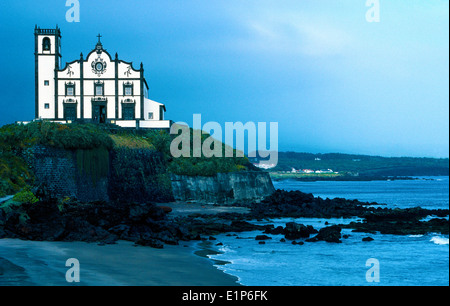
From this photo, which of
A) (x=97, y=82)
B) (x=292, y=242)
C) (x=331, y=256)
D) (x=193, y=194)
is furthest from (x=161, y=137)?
(x=331, y=256)

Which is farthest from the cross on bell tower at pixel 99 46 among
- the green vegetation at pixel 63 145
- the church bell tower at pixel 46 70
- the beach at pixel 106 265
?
the beach at pixel 106 265

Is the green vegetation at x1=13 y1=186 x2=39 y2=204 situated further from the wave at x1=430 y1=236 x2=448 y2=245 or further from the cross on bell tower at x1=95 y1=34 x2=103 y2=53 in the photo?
the cross on bell tower at x1=95 y1=34 x2=103 y2=53

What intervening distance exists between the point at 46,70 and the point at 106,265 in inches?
1870

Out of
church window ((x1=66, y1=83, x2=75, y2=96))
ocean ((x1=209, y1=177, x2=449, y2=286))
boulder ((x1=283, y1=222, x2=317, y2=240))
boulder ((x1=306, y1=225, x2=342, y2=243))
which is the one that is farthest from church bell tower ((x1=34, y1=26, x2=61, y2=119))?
boulder ((x1=306, y1=225, x2=342, y2=243))

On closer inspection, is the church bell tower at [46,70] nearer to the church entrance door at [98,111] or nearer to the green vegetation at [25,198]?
the church entrance door at [98,111]

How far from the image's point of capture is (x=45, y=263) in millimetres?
14109

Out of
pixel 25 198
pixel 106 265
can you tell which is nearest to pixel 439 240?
pixel 106 265

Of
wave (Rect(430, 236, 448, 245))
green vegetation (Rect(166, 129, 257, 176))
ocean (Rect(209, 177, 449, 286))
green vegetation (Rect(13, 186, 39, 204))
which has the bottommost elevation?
wave (Rect(430, 236, 448, 245))

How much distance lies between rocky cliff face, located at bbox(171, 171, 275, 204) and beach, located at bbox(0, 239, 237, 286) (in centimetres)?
2640

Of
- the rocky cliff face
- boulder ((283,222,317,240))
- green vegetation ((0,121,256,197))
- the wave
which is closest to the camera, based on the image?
boulder ((283,222,317,240))

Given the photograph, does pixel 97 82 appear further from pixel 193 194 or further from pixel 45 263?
pixel 45 263

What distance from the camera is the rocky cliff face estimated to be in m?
46.4

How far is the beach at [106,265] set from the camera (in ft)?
41.0

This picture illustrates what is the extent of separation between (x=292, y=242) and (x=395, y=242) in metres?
5.75
